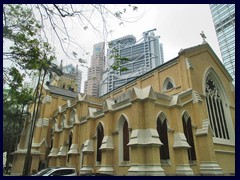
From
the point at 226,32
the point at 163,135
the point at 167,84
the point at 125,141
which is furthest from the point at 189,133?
the point at 226,32

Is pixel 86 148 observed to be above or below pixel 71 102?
below

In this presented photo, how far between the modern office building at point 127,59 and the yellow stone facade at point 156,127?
7.16 ft

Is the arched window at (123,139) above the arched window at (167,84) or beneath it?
beneath

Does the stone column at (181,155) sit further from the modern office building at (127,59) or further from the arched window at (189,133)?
the modern office building at (127,59)

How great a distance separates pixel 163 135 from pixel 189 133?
8.60 ft

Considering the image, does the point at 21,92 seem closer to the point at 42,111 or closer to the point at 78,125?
the point at 78,125

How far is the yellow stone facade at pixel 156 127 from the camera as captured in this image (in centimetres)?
1213

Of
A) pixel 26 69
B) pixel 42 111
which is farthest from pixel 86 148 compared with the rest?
pixel 42 111

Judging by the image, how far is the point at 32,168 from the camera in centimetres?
2195

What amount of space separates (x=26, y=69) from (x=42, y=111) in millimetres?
21294

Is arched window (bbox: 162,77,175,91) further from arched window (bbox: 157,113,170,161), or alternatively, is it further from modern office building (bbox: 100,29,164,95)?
arched window (bbox: 157,113,170,161)

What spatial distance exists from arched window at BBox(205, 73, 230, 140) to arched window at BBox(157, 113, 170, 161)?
553 cm

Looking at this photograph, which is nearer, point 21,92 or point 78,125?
point 21,92

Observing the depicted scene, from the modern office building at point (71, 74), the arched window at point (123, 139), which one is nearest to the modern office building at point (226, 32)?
the arched window at point (123, 139)
